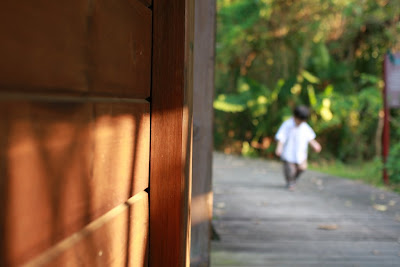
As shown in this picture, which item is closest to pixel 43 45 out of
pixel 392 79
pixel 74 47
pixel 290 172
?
pixel 74 47

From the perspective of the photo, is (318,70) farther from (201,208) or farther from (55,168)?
(55,168)

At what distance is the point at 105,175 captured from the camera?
3.42 feet

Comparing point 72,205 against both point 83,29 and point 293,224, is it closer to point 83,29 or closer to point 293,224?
point 83,29

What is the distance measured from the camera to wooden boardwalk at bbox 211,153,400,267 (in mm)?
3507

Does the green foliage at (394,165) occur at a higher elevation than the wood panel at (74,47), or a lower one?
lower

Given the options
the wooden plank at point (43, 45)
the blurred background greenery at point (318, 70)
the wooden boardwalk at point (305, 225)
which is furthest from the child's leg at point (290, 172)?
the wooden plank at point (43, 45)

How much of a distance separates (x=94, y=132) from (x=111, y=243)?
1.02 feet

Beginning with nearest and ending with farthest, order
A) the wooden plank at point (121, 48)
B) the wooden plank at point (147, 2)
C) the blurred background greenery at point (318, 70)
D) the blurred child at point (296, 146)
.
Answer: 1. the wooden plank at point (121, 48)
2. the wooden plank at point (147, 2)
3. the blurred child at point (296, 146)
4. the blurred background greenery at point (318, 70)

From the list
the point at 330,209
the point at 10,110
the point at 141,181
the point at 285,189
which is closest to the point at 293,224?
the point at 330,209

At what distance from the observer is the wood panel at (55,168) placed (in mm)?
632

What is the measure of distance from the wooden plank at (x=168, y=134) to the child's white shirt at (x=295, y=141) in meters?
5.89

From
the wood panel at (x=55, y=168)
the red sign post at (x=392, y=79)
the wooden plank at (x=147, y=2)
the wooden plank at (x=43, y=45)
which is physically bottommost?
the wood panel at (x=55, y=168)

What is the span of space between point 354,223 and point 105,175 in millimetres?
4199

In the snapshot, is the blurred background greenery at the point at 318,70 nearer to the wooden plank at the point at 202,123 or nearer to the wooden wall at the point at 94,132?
the wooden plank at the point at 202,123
